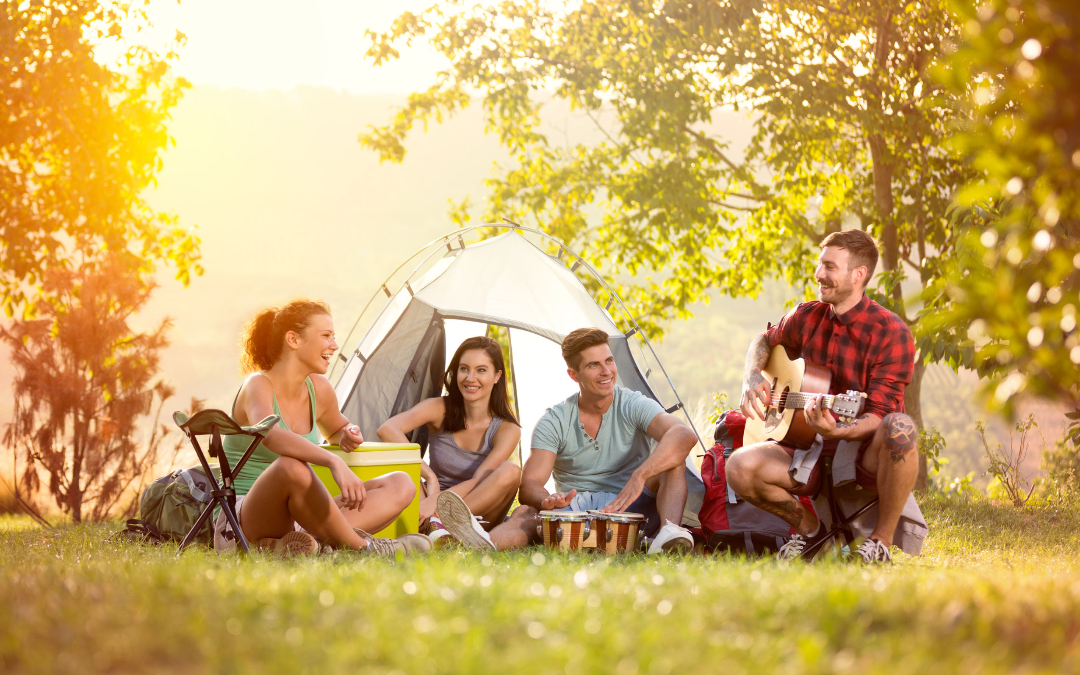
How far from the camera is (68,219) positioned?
5832mm

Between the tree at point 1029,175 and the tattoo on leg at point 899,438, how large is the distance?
1.71 metres

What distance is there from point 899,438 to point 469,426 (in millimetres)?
2325

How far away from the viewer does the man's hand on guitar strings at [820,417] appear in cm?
354

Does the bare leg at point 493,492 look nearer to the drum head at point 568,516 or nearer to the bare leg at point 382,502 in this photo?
the bare leg at point 382,502

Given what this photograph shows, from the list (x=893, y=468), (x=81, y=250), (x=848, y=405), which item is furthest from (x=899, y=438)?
(x=81, y=250)

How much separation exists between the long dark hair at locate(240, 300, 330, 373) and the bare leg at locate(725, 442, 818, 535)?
197cm

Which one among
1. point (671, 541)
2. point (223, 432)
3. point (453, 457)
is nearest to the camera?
point (223, 432)

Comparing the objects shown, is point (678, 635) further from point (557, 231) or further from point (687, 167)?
point (557, 231)

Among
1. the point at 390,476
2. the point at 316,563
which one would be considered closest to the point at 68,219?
the point at 390,476

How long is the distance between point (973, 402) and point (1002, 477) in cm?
565

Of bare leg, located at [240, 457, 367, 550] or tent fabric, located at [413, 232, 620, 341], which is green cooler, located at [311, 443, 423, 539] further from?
tent fabric, located at [413, 232, 620, 341]

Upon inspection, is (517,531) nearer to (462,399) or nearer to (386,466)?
(386,466)

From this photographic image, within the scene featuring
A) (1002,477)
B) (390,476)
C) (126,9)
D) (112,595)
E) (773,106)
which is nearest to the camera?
(112,595)

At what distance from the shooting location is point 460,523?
3.91 m
